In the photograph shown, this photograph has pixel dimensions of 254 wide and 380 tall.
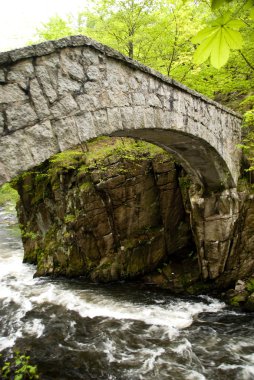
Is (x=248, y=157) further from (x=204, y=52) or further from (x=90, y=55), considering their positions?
(x=204, y=52)

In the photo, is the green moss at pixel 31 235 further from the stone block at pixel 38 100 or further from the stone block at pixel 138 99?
the stone block at pixel 38 100

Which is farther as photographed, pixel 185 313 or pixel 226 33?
pixel 185 313

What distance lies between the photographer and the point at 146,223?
27.1 ft

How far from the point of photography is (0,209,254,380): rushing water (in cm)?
515

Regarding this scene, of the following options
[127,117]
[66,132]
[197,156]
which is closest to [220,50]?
[66,132]

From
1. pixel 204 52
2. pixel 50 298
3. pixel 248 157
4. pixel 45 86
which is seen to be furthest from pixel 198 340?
pixel 204 52

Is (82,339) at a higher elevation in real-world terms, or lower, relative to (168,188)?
lower

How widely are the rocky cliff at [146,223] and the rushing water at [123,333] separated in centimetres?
61

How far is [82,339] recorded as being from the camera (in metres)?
6.07

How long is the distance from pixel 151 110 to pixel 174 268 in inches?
213

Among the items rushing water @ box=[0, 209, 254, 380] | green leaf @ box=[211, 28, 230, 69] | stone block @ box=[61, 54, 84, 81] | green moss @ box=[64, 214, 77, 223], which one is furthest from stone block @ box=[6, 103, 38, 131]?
green moss @ box=[64, 214, 77, 223]

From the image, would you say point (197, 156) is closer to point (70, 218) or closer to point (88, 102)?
point (88, 102)

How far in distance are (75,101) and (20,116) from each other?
0.68 m

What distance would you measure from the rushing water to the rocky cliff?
2.01ft
